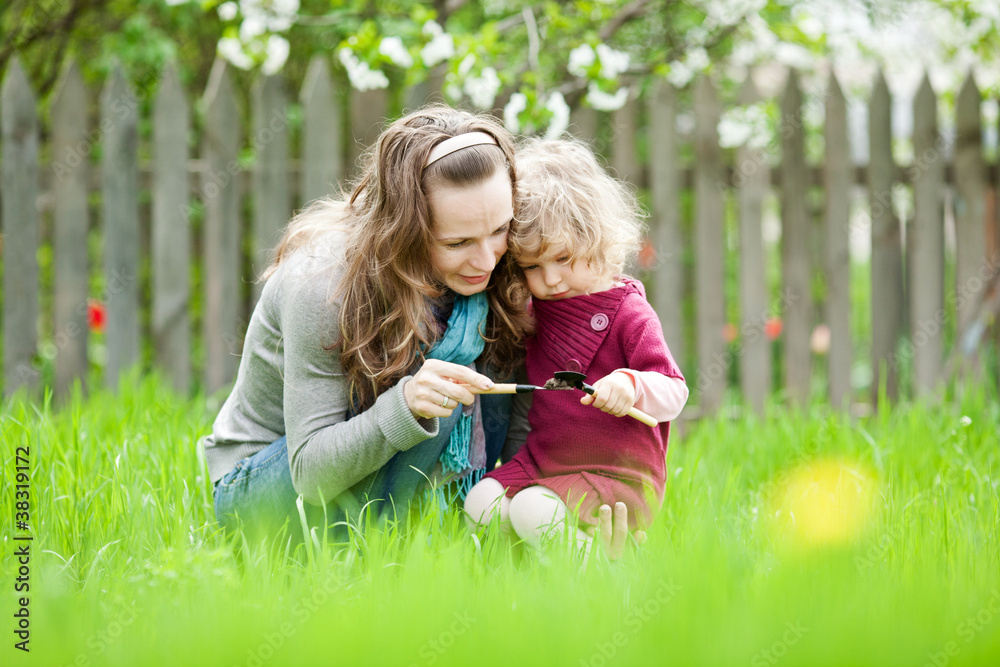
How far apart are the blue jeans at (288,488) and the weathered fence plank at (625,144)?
2171 mm

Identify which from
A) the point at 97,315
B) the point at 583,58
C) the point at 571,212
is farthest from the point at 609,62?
the point at 97,315

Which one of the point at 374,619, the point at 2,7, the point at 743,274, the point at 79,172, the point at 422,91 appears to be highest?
the point at 2,7

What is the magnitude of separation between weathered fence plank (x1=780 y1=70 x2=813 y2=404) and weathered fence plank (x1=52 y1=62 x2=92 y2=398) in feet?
10.7

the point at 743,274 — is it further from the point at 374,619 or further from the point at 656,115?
the point at 374,619

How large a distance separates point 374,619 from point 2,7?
4.38 meters

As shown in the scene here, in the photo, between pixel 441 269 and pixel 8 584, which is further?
pixel 441 269

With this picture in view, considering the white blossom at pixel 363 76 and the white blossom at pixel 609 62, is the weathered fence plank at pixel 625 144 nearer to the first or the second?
the white blossom at pixel 609 62

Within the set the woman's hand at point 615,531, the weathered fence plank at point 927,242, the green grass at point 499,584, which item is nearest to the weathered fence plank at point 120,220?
the green grass at point 499,584

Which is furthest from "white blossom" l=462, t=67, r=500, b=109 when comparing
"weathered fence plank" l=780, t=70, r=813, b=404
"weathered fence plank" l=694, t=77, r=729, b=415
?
"weathered fence plank" l=780, t=70, r=813, b=404

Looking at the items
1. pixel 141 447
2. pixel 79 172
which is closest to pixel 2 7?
pixel 79 172

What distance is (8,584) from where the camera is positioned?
5.17ft

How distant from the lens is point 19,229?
3621 millimetres

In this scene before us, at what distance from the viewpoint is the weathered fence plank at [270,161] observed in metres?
3.72

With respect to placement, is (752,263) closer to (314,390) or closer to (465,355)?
(465,355)
